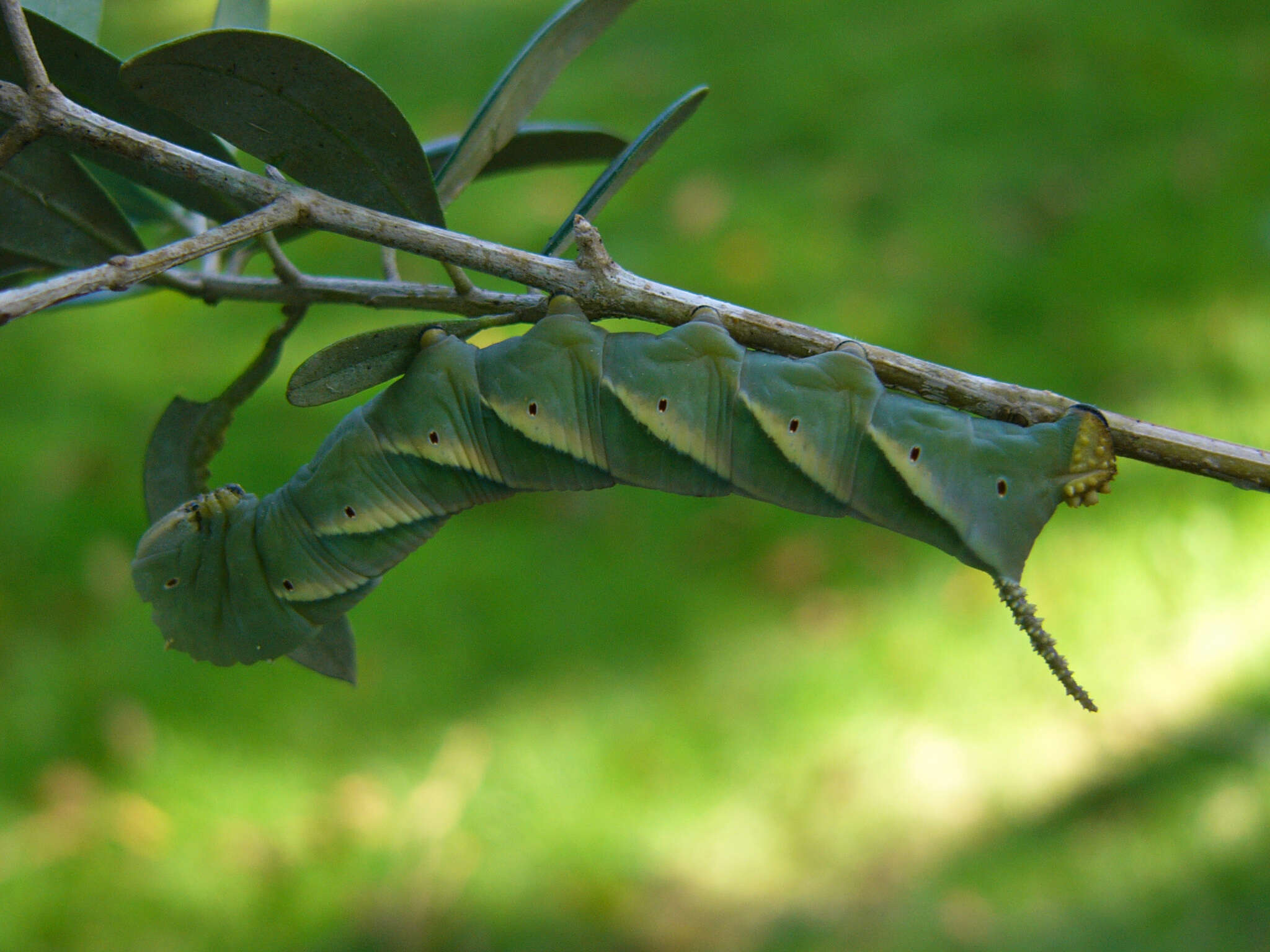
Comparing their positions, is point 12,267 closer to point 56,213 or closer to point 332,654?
point 56,213

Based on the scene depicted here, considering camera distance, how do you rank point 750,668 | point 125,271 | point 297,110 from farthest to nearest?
point 750,668 < point 297,110 < point 125,271

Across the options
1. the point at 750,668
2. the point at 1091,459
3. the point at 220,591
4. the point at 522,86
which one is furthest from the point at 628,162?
the point at 750,668

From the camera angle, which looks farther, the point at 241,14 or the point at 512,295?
the point at 241,14

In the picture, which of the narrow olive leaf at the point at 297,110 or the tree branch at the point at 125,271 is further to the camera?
the narrow olive leaf at the point at 297,110

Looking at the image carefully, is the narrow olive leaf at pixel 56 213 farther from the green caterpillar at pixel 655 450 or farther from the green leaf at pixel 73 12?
the green caterpillar at pixel 655 450

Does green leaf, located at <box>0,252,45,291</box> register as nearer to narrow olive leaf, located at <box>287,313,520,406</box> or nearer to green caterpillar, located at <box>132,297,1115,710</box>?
green caterpillar, located at <box>132,297,1115,710</box>

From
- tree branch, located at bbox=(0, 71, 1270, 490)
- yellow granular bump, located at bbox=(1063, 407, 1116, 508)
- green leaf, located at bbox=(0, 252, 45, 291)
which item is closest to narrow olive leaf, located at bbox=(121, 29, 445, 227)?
tree branch, located at bbox=(0, 71, 1270, 490)

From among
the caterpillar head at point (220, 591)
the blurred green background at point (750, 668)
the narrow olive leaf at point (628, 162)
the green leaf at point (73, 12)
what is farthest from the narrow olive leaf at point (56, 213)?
the blurred green background at point (750, 668)
